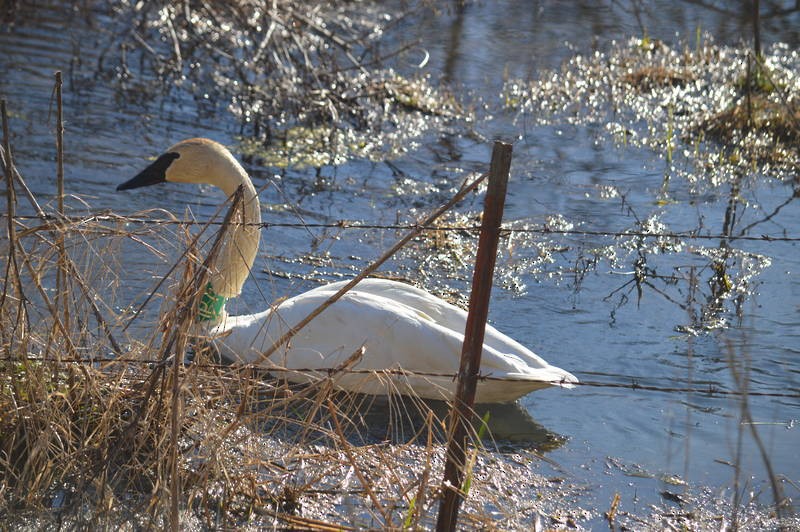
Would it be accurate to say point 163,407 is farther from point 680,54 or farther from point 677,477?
point 680,54

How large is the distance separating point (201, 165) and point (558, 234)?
2816 millimetres

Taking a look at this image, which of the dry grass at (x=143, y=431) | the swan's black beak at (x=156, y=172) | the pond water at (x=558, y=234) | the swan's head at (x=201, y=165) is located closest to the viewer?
the dry grass at (x=143, y=431)

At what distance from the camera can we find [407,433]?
466 centimetres

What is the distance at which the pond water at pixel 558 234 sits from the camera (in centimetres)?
460

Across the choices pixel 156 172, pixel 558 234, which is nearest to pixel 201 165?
pixel 156 172

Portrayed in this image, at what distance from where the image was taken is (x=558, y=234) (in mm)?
7293

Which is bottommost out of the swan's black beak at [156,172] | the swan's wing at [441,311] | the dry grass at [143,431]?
the dry grass at [143,431]

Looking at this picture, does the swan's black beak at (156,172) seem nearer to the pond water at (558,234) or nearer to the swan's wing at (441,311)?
the pond water at (558,234)

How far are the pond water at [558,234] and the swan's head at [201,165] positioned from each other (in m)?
0.53

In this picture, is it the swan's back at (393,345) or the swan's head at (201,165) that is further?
the swan's head at (201,165)

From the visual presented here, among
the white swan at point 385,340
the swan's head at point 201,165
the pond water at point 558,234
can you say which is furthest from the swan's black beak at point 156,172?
the white swan at point 385,340

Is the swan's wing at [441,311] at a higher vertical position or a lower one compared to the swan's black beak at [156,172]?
lower

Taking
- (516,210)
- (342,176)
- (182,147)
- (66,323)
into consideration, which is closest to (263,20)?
(342,176)

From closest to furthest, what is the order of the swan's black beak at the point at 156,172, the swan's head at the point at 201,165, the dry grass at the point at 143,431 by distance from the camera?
the dry grass at the point at 143,431, the swan's head at the point at 201,165, the swan's black beak at the point at 156,172
